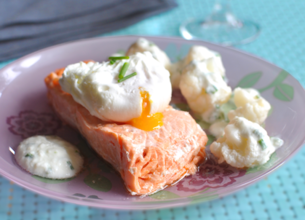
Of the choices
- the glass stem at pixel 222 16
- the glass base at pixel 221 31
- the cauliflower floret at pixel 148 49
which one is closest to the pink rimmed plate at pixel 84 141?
the cauliflower floret at pixel 148 49

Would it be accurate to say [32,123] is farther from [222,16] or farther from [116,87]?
[222,16]

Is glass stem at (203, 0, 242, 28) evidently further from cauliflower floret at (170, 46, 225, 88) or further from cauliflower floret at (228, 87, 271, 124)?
cauliflower floret at (228, 87, 271, 124)

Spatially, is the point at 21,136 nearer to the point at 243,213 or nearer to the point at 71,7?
the point at 243,213

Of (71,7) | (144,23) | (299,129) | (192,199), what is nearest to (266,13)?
(144,23)

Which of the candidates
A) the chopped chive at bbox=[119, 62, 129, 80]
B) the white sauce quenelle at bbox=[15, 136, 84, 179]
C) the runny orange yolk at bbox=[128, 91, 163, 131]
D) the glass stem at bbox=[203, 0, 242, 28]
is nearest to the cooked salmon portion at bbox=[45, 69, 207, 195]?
the runny orange yolk at bbox=[128, 91, 163, 131]

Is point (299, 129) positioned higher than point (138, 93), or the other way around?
point (138, 93)

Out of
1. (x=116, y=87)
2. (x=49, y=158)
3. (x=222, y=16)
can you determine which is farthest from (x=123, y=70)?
(x=222, y=16)

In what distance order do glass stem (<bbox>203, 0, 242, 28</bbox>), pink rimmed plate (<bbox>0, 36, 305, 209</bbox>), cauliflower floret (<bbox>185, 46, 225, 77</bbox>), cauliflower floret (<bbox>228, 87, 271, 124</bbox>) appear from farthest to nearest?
glass stem (<bbox>203, 0, 242, 28</bbox>) → cauliflower floret (<bbox>185, 46, 225, 77</bbox>) → cauliflower floret (<bbox>228, 87, 271, 124</bbox>) → pink rimmed plate (<bbox>0, 36, 305, 209</bbox>)
